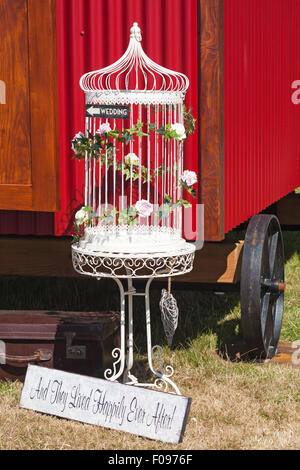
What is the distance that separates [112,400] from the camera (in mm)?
4012

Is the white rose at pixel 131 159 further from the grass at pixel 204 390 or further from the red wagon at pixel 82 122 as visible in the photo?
the grass at pixel 204 390

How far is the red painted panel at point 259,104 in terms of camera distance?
5074 millimetres

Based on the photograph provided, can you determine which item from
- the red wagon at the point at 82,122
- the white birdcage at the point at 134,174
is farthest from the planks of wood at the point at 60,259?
the white birdcage at the point at 134,174

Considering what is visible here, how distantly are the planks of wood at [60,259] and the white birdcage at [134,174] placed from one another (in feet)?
1.16

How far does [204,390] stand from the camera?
182 inches

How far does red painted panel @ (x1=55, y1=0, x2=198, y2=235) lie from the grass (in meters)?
1.17

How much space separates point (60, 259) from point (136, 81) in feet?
4.66

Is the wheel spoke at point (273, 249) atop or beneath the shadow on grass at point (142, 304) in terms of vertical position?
atop

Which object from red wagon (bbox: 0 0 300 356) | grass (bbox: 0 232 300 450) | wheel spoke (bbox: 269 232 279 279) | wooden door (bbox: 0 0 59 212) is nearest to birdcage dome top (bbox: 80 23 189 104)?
red wagon (bbox: 0 0 300 356)

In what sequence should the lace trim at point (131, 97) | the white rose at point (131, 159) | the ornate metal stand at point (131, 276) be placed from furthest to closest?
the white rose at point (131, 159), the lace trim at point (131, 97), the ornate metal stand at point (131, 276)

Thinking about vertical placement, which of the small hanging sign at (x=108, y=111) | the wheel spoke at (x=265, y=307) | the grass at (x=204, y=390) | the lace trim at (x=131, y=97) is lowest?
the grass at (x=204, y=390)

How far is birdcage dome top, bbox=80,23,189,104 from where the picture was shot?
4.22 m

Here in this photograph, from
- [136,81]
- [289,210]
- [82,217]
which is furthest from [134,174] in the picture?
[289,210]

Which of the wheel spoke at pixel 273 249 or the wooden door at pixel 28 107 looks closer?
the wooden door at pixel 28 107
